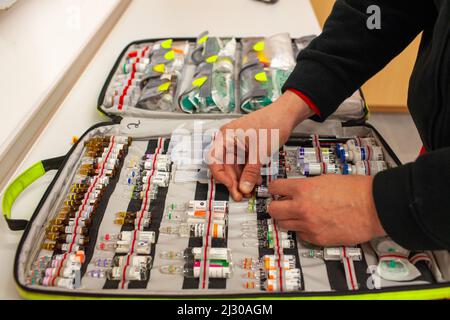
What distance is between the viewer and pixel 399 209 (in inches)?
21.2

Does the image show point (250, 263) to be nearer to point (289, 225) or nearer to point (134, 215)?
point (289, 225)

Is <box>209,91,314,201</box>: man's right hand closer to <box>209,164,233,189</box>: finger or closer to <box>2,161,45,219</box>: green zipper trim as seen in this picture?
<box>209,164,233,189</box>: finger

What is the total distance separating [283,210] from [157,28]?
1.03m

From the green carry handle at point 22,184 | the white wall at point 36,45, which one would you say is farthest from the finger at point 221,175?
the white wall at point 36,45

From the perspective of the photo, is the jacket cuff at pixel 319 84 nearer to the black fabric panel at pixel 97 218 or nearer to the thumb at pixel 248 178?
the thumb at pixel 248 178

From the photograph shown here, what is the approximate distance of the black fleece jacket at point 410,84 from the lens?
1.68ft

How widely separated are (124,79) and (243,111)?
387 millimetres

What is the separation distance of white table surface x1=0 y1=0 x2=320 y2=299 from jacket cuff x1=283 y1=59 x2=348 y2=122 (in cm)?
54

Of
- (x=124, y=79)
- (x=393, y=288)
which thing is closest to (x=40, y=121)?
(x=124, y=79)

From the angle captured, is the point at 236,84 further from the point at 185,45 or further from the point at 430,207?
the point at 430,207

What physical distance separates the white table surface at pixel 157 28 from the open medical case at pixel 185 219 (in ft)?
0.28

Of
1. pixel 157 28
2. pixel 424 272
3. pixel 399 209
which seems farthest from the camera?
pixel 157 28

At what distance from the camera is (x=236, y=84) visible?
114 cm

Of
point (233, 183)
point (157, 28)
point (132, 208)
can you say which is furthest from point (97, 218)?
point (157, 28)
